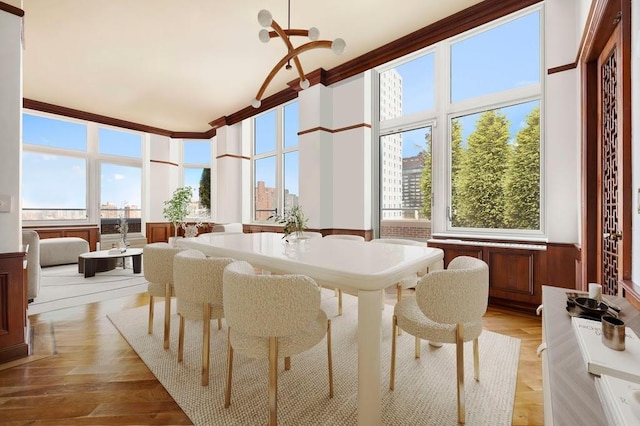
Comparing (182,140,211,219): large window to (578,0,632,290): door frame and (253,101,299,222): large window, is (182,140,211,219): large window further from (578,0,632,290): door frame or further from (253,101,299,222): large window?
(578,0,632,290): door frame

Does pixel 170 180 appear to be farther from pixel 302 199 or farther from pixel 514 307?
pixel 514 307

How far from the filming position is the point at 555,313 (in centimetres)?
125

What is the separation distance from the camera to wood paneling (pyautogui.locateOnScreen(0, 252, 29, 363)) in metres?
2.17

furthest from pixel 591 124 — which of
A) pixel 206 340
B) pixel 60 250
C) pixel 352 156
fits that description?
pixel 60 250

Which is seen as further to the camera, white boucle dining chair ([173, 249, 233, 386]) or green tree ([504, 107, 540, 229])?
green tree ([504, 107, 540, 229])

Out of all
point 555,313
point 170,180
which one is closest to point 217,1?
point 555,313

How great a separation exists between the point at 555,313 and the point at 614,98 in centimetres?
180

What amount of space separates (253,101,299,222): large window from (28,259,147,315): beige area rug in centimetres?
272

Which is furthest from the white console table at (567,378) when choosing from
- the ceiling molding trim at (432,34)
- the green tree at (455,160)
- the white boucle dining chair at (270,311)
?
the ceiling molding trim at (432,34)

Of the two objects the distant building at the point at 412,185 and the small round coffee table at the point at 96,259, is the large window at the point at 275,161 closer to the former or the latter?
the distant building at the point at 412,185

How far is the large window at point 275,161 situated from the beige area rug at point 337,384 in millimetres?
3687

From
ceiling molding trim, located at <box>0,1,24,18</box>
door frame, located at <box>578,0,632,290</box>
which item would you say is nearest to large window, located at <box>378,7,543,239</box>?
door frame, located at <box>578,0,632,290</box>

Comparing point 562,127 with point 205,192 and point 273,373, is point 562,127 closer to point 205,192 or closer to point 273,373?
point 273,373

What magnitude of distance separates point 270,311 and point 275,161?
5493 millimetres
